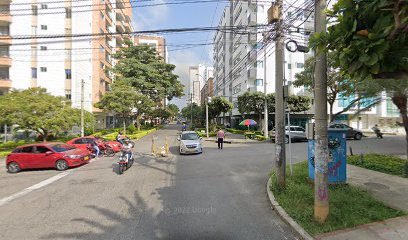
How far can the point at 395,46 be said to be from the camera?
2760mm

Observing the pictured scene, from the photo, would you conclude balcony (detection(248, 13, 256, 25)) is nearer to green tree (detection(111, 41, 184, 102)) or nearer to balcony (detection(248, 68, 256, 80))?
balcony (detection(248, 68, 256, 80))

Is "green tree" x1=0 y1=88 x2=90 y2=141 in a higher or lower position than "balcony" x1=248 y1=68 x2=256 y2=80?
lower

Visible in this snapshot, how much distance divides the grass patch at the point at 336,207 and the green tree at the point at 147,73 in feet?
109

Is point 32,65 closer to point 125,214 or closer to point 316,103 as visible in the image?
point 125,214

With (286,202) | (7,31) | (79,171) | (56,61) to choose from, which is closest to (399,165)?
(286,202)

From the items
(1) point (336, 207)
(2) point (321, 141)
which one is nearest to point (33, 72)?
(2) point (321, 141)

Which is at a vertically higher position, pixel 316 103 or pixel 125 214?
pixel 316 103

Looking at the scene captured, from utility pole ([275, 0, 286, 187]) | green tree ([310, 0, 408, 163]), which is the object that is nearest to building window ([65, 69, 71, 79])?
utility pole ([275, 0, 286, 187])

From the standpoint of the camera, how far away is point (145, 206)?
20.1 feet

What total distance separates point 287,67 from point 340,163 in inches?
1236

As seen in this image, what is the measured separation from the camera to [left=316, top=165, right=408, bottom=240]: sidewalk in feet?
13.7

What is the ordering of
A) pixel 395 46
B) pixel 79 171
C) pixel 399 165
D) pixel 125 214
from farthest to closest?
1. pixel 79 171
2. pixel 399 165
3. pixel 125 214
4. pixel 395 46

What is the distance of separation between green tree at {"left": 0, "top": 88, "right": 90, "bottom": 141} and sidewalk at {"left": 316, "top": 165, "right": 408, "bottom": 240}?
18.1m

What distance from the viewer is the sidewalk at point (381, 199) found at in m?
4.17
